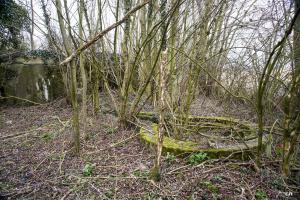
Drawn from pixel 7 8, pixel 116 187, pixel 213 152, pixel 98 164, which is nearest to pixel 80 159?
→ pixel 98 164

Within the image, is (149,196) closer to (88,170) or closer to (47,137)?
(88,170)

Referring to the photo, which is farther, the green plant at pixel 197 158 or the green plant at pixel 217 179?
the green plant at pixel 197 158

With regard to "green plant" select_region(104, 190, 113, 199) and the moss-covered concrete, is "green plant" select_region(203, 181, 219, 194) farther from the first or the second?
"green plant" select_region(104, 190, 113, 199)

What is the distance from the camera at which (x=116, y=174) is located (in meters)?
2.86

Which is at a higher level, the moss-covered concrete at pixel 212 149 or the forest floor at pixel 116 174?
the moss-covered concrete at pixel 212 149

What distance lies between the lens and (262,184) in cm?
265

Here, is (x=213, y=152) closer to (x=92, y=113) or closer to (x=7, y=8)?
(x=92, y=113)

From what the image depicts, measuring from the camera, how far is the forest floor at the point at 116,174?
248 centimetres

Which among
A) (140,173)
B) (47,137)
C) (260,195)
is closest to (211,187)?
(260,195)

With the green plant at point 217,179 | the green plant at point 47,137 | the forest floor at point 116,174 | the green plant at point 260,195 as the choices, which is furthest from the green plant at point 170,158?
the green plant at point 47,137

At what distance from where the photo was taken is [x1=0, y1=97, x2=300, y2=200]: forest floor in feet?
8.14

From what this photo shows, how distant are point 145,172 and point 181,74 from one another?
1.88m

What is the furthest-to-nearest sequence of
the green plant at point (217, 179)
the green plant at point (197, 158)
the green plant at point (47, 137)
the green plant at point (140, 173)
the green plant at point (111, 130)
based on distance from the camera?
the green plant at point (111, 130), the green plant at point (47, 137), the green plant at point (197, 158), the green plant at point (140, 173), the green plant at point (217, 179)

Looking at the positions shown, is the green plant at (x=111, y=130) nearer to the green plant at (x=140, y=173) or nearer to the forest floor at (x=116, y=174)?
the forest floor at (x=116, y=174)
